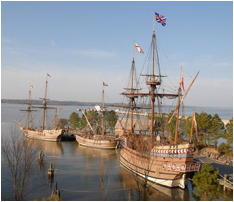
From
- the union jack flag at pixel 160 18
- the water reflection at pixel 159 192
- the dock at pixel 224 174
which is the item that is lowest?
the water reflection at pixel 159 192

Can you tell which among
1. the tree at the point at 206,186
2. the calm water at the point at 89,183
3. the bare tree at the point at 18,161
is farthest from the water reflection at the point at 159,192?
the bare tree at the point at 18,161

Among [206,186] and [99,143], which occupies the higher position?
[206,186]

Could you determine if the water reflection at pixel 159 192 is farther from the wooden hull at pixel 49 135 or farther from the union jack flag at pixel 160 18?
the wooden hull at pixel 49 135

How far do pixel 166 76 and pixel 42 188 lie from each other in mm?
23806

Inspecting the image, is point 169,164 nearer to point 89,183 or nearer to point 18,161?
point 89,183

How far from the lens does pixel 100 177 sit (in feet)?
107

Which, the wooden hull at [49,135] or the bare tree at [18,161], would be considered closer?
the bare tree at [18,161]

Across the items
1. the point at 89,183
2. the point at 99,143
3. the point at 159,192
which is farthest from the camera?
the point at 99,143

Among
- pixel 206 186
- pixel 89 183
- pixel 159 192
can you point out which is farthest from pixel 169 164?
pixel 89 183

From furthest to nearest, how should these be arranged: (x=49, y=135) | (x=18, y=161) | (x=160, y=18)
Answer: (x=49, y=135), (x=160, y=18), (x=18, y=161)

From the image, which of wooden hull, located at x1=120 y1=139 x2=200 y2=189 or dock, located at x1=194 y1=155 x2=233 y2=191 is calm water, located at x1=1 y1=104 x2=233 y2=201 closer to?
wooden hull, located at x1=120 y1=139 x2=200 y2=189

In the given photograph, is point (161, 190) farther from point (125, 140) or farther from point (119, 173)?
point (125, 140)

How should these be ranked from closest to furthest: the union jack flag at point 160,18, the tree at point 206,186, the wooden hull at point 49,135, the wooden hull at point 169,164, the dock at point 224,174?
the tree at point 206,186 < the dock at point 224,174 < the wooden hull at point 169,164 < the union jack flag at point 160,18 < the wooden hull at point 49,135

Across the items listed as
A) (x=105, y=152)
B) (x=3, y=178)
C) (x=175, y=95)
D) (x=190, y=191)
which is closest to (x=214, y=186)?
(x=190, y=191)
